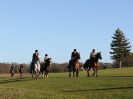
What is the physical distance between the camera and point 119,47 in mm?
141375

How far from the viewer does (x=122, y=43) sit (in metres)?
143

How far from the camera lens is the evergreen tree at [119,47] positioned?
452ft

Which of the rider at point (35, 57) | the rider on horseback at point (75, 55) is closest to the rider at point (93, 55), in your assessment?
the rider on horseback at point (75, 55)

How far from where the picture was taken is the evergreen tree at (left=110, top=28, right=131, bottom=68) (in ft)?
452

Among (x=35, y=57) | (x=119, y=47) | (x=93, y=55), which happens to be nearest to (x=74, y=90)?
(x=93, y=55)

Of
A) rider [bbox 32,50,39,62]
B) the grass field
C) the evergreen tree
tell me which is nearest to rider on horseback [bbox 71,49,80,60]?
rider [bbox 32,50,39,62]

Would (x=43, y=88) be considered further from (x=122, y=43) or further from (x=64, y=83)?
(x=122, y=43)

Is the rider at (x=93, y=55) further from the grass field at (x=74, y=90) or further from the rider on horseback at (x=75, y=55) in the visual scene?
the grass field at (x=74, y=90)

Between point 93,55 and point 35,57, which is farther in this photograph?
point 35,57

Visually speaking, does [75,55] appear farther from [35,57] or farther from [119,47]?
[119,47]

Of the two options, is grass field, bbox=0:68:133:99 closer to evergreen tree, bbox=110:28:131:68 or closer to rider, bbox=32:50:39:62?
rider, bbox=32:50:39:62

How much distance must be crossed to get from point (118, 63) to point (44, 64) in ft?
289

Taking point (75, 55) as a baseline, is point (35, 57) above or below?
below

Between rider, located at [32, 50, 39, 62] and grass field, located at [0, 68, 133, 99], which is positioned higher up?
rider, located at [32, 50, 39, 62]
